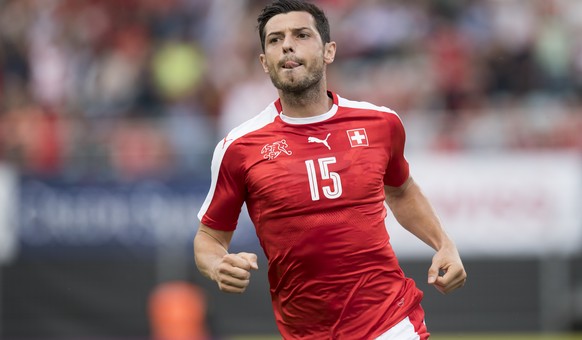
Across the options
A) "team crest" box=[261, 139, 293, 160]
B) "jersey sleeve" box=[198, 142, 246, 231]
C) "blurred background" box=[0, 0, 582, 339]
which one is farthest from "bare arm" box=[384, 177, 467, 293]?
"blurred background" box=[0, 0, 582, 339]

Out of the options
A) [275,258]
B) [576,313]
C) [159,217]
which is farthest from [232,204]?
[576,313]

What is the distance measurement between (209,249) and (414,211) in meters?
1.11

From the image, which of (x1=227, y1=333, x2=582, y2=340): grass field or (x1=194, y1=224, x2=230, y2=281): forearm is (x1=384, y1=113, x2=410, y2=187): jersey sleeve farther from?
(x1=227, y1=333, x2=582, y2=340): grass field

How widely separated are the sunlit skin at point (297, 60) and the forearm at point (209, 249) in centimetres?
70

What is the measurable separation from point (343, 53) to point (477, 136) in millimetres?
2385

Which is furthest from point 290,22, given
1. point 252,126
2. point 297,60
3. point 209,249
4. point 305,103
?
point 209,249

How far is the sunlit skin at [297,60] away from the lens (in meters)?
5.55

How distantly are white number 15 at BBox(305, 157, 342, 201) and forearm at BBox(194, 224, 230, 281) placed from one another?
0.54 metres

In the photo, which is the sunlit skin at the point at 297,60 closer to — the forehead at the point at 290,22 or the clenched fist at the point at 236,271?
the forehead at the point at 290,22

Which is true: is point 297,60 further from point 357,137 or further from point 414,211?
point 414,211

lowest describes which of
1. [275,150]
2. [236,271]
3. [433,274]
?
[433,274]

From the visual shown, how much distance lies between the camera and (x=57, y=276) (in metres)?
13.8

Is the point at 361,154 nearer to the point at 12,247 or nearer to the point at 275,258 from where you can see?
the point at 275,258

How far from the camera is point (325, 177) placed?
5.52m
